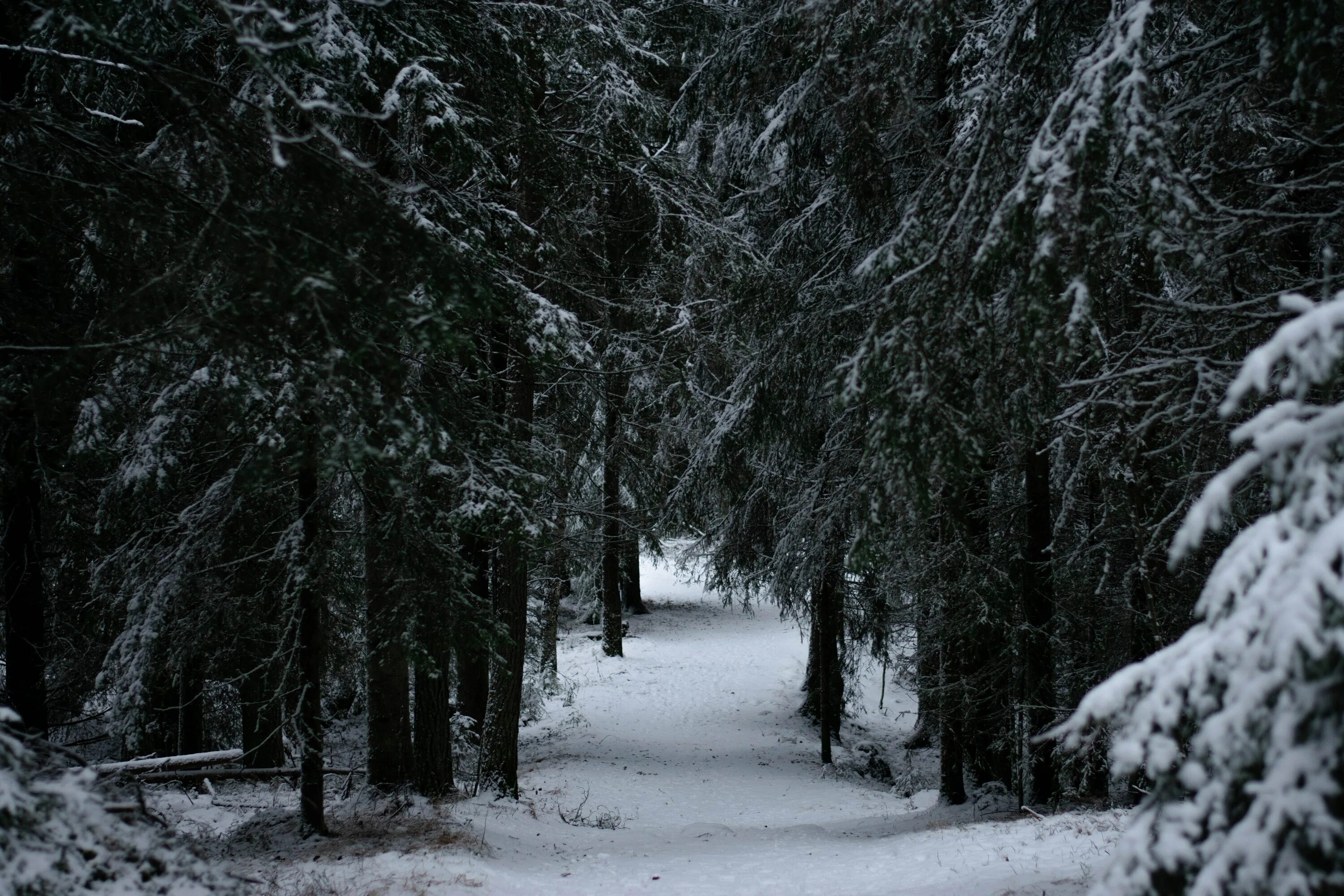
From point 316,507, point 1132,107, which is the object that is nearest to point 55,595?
point 316,507

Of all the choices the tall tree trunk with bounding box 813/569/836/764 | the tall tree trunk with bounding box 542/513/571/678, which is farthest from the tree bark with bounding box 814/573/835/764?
the tall tree trunk with bounding box 542/513/571/678

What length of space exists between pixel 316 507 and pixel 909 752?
12.0 m

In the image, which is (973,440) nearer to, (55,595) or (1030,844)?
(1030,844)

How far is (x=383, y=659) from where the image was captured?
6.27 meters

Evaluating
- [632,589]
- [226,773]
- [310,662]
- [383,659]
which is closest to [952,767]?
[383,659]

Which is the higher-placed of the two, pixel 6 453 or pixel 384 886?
pixel 6 453

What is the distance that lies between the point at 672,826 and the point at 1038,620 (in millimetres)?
5268

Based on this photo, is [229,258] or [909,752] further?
[909,752]

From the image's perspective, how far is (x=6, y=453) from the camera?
6184 mm

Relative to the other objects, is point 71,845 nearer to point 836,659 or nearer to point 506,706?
point 506,706

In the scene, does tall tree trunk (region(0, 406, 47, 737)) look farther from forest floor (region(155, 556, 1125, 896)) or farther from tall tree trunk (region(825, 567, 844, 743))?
tall tree trunk (region(825, 567, 844, 743))

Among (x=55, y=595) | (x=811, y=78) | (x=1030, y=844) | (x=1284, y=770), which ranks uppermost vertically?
(x=811, y=78)

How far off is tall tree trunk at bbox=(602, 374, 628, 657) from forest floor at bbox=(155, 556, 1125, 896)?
2204mm

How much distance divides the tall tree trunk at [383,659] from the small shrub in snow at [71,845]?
2529 millimetres
